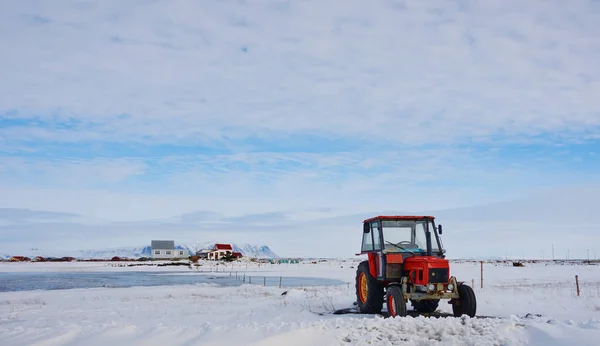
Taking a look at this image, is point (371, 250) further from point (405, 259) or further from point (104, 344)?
point (104, 344)

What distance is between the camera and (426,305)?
13.3 metres

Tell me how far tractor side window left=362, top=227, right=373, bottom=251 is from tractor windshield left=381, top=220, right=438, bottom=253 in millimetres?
677

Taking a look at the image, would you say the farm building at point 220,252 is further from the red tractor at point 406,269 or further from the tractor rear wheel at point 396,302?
the tractor rear wheel at point 396,302

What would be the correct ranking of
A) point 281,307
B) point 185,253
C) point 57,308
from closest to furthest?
point 281,307
point 57,308
point 185,253

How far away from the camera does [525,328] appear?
826 cm

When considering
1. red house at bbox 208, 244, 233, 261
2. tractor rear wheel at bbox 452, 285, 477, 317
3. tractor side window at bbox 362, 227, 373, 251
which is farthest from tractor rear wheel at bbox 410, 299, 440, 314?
red house at bbox 208, 244, 233, 261

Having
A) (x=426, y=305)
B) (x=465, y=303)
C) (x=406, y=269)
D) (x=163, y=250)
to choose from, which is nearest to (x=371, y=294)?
(x=406, y=269)

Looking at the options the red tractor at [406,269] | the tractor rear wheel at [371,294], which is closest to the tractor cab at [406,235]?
the red tractor at [406,269]

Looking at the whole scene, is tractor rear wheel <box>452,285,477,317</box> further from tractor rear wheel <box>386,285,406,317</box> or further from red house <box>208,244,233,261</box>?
red house <box>208,244,233,261</box>

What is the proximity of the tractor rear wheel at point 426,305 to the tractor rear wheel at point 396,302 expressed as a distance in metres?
2.47

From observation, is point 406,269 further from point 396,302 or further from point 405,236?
point 396,302

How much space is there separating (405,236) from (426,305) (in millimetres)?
2280

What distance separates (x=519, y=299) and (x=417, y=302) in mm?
5152

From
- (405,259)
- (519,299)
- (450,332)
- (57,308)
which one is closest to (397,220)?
(405,259)
